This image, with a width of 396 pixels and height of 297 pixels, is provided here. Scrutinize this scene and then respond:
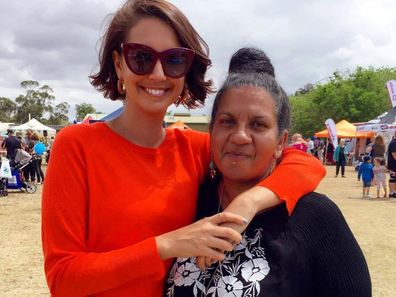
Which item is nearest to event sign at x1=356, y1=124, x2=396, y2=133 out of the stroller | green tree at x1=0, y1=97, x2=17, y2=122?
the stroller

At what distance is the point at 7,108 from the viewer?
77.9 m

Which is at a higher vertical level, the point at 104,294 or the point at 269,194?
the point at 269,194

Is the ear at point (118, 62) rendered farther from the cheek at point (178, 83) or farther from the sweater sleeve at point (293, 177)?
the sweater sleeve at point (293, 177)

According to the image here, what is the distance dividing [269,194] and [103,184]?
1.88 ft

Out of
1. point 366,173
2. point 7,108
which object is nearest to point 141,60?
point 366,173

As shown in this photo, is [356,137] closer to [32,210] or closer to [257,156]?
[32,210]

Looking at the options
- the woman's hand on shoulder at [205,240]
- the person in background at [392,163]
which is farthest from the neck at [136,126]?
the person in background at [392,163]

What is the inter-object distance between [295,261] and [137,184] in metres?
0.61

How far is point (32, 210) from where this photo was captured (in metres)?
10.7

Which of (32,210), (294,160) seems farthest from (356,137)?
(294,160)

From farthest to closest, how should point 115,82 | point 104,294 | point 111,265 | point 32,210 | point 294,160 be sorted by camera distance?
point 32,210 < point 115,82 < point 294,160 < point 104,294 < point 111,265

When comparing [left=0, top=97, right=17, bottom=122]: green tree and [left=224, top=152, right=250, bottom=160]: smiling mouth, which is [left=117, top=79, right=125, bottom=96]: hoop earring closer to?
[left=224, top=152, right=250, bottom=160]: smiling mouth

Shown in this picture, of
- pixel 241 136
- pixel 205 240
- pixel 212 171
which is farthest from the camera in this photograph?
pixel 212 171

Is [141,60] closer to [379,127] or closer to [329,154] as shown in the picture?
[379,127]
